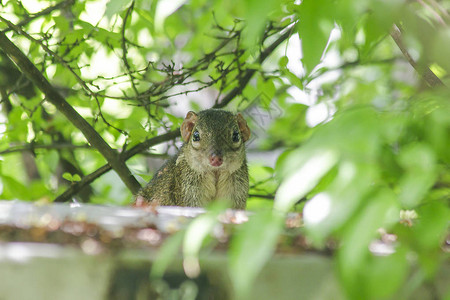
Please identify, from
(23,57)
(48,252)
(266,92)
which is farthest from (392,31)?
(23,57)

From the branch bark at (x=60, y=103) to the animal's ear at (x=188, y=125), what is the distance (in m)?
0.46

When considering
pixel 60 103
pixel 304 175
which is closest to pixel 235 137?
pixel 60 103

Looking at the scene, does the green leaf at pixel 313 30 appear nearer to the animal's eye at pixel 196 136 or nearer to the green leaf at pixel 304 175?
the green leaf at pixel 304 175

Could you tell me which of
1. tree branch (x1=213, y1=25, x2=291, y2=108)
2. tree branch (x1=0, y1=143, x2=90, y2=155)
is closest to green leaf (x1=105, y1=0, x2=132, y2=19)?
tree branch (x1=213, y1=25, x2=291, y2=108)

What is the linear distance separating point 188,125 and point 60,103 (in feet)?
2.84

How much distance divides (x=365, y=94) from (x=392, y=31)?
4036mm

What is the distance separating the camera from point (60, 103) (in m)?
3.85

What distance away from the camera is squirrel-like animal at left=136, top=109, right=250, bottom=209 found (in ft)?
13.0

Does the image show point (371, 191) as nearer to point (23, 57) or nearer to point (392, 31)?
point (392, 31)

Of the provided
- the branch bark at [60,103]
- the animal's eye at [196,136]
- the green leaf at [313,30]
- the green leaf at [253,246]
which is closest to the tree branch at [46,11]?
the branch bark at [60,103]

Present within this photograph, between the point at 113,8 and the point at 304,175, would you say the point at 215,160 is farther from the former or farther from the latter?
the point at 304,175

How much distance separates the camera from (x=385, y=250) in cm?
173

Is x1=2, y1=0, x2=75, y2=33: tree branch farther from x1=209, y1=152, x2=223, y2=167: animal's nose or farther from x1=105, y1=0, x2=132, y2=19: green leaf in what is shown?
x1=105, y1=0, x2=132, y2=19: green leaf

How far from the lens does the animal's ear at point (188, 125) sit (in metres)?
4.06
